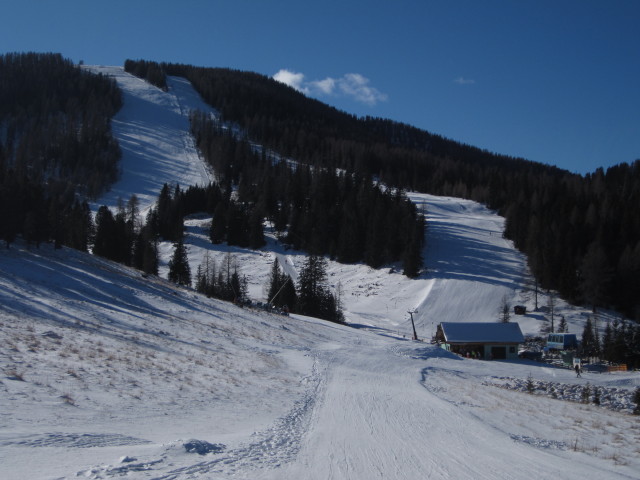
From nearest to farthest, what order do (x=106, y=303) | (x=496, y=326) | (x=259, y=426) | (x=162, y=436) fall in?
(x=162, y=436), (x=259, y=426), (x=106, y=303), (x=496, y=326)

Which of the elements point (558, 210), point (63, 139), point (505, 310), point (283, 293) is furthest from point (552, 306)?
point (63, 139)

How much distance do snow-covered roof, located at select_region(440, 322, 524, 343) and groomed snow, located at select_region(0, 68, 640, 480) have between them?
1088 cm

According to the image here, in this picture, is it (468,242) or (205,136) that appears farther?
(205,136)

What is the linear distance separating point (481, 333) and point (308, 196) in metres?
71.8

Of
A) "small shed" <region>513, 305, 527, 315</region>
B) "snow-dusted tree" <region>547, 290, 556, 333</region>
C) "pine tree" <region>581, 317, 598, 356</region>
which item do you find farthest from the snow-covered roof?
"small shed" <region>513, 305, 527, 315</region>

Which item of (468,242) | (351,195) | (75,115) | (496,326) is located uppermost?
(75,115)

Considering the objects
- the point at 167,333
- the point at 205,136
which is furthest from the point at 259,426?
the point at 205,136

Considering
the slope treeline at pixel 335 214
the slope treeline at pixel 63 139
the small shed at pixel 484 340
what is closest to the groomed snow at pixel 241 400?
the small shed at pixel 484 340

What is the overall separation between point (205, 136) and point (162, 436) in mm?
177012

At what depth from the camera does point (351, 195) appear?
355 feet

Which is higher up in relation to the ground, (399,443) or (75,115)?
(75,115)

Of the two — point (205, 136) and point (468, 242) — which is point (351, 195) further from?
point (205, 136)

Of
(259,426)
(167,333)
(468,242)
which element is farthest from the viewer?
(468,242)

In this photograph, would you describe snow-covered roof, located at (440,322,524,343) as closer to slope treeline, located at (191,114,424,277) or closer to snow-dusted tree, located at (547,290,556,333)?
snow-dusted tree, located at (547,290,556,333)
